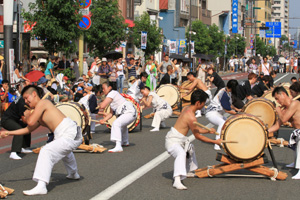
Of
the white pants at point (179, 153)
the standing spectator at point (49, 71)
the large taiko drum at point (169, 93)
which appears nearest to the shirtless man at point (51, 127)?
the white pants at point (179, 153)

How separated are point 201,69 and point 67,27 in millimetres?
6485

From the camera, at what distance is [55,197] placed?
7832 mm

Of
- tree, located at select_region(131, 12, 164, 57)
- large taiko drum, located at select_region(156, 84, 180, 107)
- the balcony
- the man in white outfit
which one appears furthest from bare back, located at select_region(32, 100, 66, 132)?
the balcony

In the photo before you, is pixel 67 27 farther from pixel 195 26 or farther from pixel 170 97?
pixel 195 26

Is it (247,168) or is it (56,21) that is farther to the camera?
(56,21)

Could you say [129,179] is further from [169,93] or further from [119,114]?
[169,93]

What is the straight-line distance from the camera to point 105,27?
34562mm

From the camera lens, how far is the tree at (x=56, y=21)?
24.3 m

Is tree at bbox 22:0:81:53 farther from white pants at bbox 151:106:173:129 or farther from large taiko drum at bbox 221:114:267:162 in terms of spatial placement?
large taiko drum at bbox 221:114:267:162

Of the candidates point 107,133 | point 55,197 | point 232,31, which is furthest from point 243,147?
point 232,31

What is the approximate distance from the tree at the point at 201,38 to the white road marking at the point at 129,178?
53419 mm

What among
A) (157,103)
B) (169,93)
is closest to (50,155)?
(157,103)

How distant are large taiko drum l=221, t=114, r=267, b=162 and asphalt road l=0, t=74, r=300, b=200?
1.47ft

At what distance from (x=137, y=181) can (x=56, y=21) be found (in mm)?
16838
